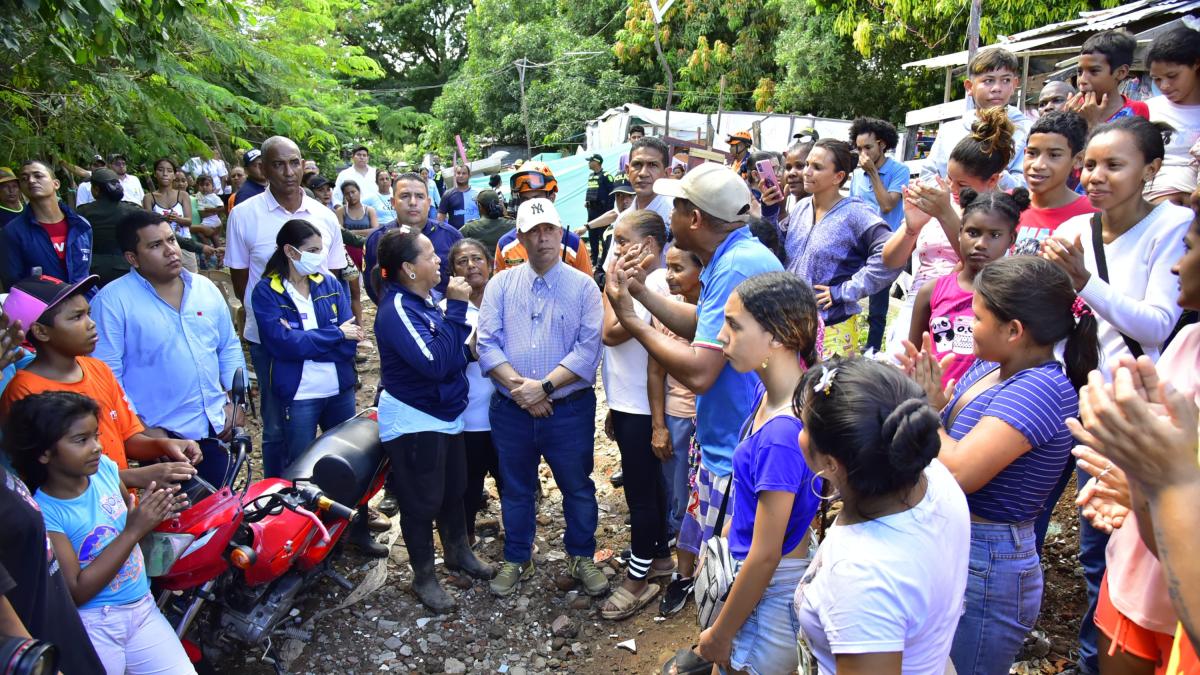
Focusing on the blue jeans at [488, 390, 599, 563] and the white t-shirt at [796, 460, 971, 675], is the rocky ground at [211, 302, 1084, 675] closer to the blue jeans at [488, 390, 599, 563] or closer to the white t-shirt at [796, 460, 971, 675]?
the blue jeans at [488, 390, 599, 563]

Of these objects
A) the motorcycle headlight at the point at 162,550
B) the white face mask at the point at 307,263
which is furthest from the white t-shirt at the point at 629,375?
the motorcycle headlight at the point at 162,550

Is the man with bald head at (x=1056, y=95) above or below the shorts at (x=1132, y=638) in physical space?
above

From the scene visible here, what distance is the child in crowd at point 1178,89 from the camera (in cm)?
424

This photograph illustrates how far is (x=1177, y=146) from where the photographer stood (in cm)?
428

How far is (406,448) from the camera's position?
413 centimetres

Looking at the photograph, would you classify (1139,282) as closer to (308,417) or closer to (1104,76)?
(1104,76)

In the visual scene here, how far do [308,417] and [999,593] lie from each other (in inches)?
149

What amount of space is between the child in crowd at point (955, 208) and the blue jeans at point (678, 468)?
1.10 meters

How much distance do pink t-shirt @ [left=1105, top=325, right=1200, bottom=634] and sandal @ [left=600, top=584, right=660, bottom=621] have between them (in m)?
2.40

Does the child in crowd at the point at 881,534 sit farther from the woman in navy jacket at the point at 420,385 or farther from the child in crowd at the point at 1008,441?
the woman in navy jacket at the point at 420,385

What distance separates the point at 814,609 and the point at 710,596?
79 cm

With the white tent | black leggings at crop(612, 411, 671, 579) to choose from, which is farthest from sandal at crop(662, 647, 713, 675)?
the white tent

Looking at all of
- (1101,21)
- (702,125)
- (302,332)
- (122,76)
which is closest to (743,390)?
(302,332)

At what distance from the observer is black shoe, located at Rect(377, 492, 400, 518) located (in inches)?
214
